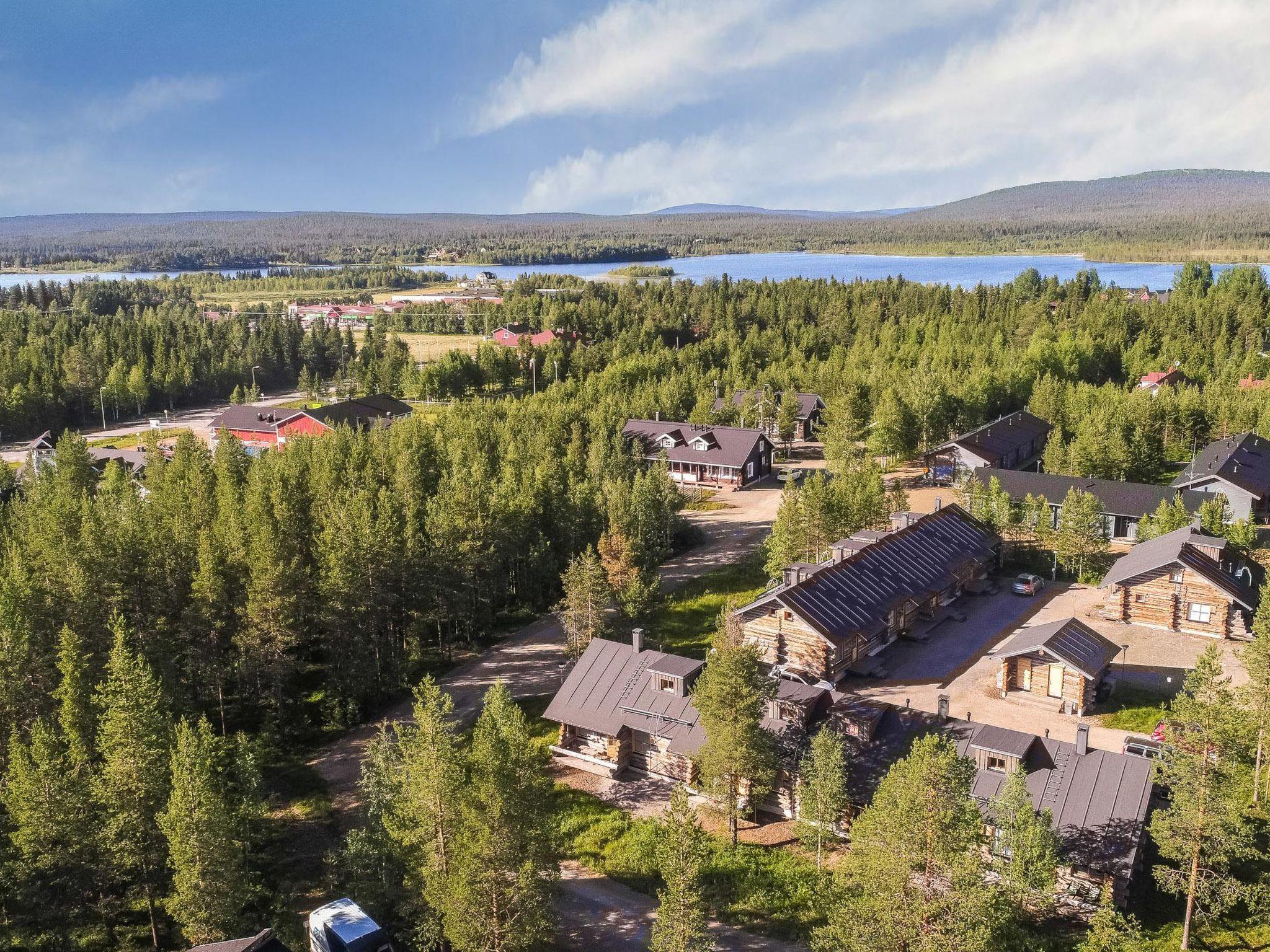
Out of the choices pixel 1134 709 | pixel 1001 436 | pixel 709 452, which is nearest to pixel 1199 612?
pixel 1134 709

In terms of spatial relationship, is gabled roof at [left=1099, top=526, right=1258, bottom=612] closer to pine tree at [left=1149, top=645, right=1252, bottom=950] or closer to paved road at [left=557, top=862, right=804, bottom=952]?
pine tree at [left=1149, top=645, right=1252, bottom=950]

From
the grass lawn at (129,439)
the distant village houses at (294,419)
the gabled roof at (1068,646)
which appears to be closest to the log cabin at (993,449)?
the gabled roof at (1068,646)

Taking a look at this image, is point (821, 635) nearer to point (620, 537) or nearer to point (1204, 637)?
point (620, 537)

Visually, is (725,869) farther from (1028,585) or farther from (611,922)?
(1028,585)

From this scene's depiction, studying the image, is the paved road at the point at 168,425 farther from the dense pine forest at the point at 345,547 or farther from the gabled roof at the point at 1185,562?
the gabled roof at the point at 1185,562

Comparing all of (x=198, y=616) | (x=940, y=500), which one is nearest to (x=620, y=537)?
(x=198, y=616)

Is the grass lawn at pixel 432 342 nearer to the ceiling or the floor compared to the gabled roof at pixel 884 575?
nearer to the ceiling
